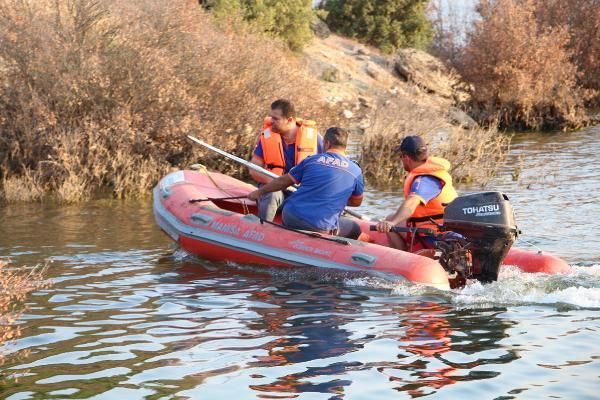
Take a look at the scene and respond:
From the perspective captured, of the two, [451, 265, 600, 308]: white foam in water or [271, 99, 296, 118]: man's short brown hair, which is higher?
[271, 99, 296, 118]: man's short brown hair

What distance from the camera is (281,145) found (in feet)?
31.4

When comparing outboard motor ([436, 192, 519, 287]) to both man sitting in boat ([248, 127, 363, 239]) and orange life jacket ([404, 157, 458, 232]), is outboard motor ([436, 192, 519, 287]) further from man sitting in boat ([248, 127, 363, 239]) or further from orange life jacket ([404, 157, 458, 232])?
man sitting in boat ([248, 127, 363, 239])

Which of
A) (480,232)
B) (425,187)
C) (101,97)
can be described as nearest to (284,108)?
(425,187)

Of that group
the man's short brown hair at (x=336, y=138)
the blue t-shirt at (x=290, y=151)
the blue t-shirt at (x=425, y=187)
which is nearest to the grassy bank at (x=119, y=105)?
the blue t-shirt at (x=290, y=151)

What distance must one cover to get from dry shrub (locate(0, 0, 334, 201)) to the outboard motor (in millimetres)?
5946

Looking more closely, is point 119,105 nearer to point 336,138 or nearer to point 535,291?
point 336,138

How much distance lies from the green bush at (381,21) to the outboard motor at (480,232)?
25194 mm

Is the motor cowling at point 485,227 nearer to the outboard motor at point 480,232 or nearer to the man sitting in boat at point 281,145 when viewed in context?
the outboard motor at point 480,232

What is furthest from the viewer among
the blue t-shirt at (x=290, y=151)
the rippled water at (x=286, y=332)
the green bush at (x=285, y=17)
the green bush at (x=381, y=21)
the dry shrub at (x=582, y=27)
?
the green bush at (x=381, y=21)

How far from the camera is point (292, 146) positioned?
31.3 feet

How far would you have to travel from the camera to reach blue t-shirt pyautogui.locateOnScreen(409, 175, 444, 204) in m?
7.88

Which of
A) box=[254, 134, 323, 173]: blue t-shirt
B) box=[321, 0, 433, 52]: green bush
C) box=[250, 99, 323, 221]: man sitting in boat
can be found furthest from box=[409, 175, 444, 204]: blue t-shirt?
box=[321, 0, 433, 52]: green bush

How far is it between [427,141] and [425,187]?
20.4 ft

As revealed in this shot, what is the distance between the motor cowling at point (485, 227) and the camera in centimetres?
718
